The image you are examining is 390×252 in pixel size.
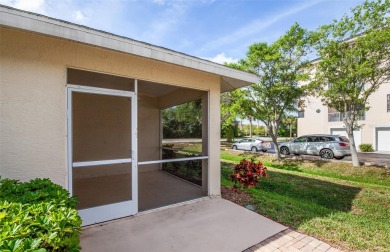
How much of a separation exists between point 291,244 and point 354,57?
32.4 ft

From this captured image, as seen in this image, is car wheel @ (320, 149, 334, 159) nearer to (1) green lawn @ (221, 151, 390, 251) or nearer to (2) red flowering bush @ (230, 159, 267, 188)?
(1) green lawn @ (221, 151, 390, 251)

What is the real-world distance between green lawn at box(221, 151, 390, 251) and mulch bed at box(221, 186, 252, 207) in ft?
0.60

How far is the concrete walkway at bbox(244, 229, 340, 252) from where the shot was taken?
2982 mm

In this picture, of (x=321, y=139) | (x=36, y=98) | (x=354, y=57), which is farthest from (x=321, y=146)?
(x=36, y=98)

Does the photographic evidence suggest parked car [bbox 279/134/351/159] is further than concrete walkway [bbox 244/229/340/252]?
Yes

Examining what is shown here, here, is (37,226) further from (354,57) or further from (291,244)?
(354,57)

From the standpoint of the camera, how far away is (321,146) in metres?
13.2

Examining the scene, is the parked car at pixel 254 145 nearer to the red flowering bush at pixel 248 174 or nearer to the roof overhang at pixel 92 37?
the red flowering bush at pixel 248 174

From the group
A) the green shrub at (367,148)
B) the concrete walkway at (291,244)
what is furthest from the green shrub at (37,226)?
the green shrub at (367,148)

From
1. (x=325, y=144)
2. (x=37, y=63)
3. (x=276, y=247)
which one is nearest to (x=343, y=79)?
(x=325, y=144)

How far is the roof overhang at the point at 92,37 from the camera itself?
2559 millimetres

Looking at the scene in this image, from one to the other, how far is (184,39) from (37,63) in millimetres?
5243

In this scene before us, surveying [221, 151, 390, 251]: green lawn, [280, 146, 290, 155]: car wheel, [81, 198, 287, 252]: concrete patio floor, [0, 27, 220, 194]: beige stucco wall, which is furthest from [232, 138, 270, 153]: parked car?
[0, 27, 220, 194]: beige stucco wall

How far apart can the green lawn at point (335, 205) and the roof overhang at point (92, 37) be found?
3358 millimetres
